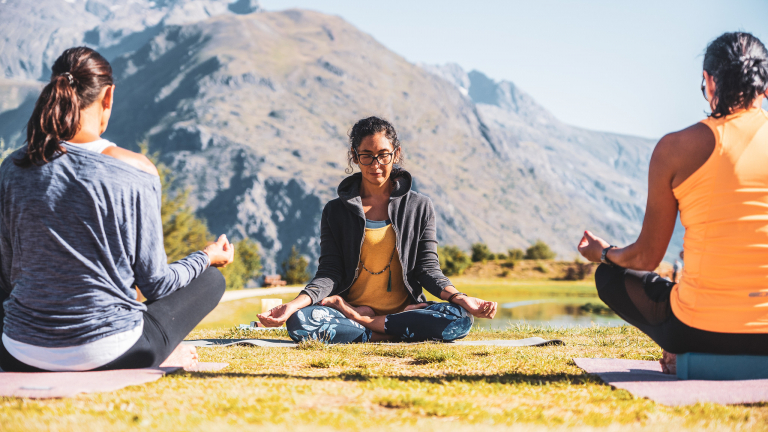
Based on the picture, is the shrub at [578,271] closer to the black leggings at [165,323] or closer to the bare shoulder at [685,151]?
the bare shoulder at [685,151]

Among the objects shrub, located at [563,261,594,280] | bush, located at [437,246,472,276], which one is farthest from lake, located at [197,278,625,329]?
bush, located at [437,246,472,276]

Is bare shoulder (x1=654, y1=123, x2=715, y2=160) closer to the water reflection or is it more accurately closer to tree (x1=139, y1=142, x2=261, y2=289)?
the water reflection

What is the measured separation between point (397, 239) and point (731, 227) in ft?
10.3

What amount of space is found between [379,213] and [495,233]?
17208cm

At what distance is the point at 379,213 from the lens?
5719mm

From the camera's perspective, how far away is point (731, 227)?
2809 millimetres

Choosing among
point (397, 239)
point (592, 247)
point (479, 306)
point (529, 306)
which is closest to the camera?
point (592, 247)

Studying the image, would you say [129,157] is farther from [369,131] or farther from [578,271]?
[578,271]

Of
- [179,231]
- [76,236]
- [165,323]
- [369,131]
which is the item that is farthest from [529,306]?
[179,231]

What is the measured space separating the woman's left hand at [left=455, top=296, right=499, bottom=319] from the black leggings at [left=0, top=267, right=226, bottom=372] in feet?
7.20

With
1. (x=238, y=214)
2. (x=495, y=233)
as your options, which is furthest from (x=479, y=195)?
(x=238, y=214)

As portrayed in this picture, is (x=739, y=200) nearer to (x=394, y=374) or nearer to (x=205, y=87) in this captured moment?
(x=394, y=374)

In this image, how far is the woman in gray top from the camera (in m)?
2.75

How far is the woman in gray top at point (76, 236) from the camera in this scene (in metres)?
2.75
